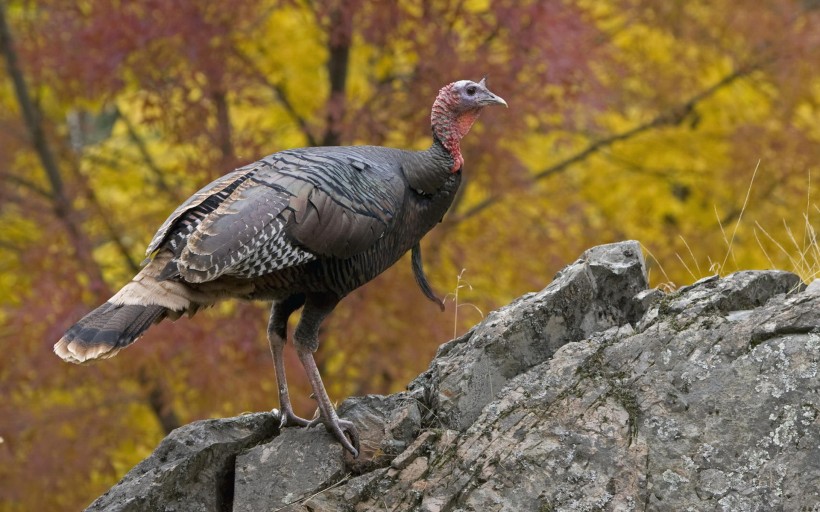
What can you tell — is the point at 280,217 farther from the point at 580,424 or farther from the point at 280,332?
the point at 580,424

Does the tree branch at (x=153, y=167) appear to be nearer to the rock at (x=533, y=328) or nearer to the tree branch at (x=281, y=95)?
the tree branch at (x=281, y=95)

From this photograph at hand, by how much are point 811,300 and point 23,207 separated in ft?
23.7

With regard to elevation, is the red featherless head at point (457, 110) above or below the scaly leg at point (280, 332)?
above

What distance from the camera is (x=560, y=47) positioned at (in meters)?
8.54

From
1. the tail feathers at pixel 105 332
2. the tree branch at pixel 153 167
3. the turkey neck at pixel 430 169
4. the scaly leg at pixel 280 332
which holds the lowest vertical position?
the tree branch at pixel 153 167

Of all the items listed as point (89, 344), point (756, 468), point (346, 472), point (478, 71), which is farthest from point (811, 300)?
point (478, 71)

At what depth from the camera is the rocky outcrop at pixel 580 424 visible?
12.6ft

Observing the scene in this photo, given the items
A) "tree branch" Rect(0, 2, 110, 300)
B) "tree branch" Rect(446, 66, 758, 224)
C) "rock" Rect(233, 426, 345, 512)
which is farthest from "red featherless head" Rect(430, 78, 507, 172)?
"tree branch" Rect(446, 66, 758, 224)

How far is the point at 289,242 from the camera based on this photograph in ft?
15.1

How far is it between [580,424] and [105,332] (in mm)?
1799

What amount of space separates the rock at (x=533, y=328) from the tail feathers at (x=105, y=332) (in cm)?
119

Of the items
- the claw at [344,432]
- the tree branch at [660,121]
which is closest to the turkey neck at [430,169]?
the claw at [344,432]

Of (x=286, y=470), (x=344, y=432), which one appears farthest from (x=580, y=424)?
(x=286, y=470)

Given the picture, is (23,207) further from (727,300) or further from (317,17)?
(727,300)
